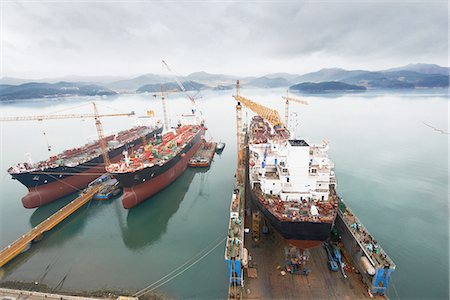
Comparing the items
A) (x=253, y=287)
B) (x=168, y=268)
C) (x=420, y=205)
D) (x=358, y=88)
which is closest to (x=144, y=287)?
(x=168, y=268)

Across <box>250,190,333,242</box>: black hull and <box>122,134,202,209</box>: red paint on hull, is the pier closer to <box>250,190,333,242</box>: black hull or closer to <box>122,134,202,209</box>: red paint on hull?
<box>122,134,202,209</box>: red paint on hull

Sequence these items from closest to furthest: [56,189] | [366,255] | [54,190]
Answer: [366,255] → [54,190] → [56,189]

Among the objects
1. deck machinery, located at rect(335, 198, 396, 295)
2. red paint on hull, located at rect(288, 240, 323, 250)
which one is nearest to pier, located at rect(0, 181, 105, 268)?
red paint on hull, located at rect(288, 240, 323, 250)

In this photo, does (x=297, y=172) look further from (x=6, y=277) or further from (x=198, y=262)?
(x=6, y=277)

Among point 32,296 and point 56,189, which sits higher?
point 56,189

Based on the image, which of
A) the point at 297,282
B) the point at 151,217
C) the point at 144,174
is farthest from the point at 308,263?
the point at 144,174

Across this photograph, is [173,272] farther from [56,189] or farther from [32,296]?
[56,189]
